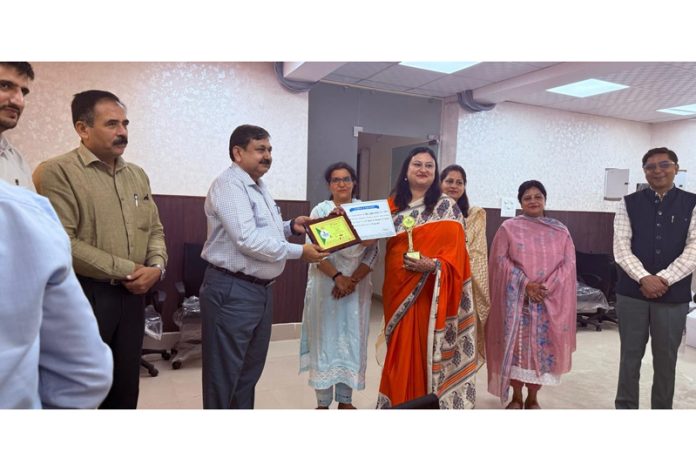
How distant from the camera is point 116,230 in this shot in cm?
141

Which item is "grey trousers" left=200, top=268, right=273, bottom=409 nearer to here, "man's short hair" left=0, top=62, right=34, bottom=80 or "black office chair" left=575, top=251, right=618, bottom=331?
"man's short hair" left=0, top=62, right=34, bottom=80

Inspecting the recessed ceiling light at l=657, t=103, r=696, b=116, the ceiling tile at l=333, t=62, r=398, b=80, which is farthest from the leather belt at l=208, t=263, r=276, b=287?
the recessed ceiling light at l=657, t=103, r=696, b=116

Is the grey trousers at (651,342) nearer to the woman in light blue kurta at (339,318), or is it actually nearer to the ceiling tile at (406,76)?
the woman in light blue kurta at (339,318)

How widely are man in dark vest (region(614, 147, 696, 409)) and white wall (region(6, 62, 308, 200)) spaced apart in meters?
2.11

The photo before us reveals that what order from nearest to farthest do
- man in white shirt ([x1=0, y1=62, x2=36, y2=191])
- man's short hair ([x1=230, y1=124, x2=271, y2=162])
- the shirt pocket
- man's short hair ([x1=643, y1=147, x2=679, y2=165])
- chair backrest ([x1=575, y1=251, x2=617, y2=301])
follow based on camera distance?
man in white shirt ([x1=0, y1=62, x2=36, y2=191])
the shirt pocket
man's short hair ([x1=230, y1=124, x2=271, y2=162])
man's short hair ([x1=643, y1=147, x2=679, y2=165])
chair backrest ([x1=575, y1=251, x2=617, y2=301])

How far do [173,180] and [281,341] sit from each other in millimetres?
1439

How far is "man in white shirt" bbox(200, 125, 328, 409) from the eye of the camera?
5.04 ft

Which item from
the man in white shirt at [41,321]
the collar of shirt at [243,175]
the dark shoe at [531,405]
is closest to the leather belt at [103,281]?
the collar of shirt at [243,175]

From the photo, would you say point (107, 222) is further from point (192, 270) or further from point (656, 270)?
point (656, 270)

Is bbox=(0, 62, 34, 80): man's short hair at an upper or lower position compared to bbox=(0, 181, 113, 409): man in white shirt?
upper

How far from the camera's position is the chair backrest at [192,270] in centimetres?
285

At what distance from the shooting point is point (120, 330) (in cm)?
144

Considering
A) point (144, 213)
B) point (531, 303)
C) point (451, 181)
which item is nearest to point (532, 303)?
point (531, 303)

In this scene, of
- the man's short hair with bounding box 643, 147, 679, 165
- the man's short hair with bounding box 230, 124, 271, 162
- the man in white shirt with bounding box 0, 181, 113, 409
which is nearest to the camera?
the man in white shirt with bounding box 0, 181, 113, 409
